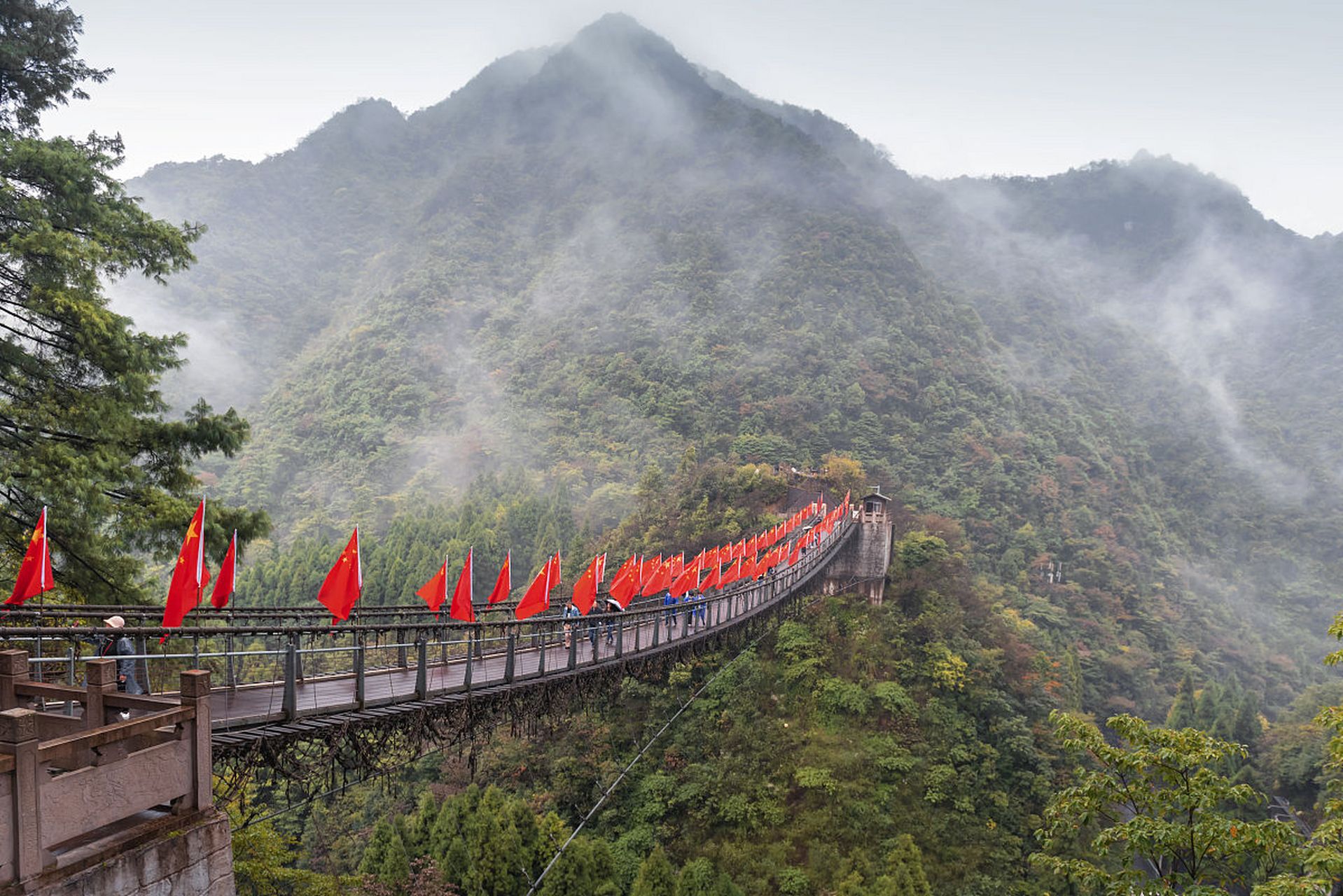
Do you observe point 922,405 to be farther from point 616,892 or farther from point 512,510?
point 616,892

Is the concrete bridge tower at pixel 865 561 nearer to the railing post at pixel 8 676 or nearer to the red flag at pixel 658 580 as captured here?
the red flag at pixel 658 580

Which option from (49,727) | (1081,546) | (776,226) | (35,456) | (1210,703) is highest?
(776,226)

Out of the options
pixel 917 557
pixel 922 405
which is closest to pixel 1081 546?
pixel 922 405

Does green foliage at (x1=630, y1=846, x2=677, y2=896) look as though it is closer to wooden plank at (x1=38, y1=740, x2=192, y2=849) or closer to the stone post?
the stone post

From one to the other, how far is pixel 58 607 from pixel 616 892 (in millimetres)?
14115

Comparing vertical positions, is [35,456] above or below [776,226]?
below

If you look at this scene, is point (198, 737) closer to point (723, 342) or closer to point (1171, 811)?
point (1171, 811)

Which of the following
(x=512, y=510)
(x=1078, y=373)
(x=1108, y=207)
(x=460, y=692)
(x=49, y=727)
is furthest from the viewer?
(x=1108, y=207)

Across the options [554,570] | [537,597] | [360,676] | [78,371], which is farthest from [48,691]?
[554,570]

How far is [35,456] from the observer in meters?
8.37

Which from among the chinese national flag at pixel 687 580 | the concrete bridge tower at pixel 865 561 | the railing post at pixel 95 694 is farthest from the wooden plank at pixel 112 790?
the concrete bridge tower at pixel 865 561

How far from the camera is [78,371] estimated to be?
9.38 meters

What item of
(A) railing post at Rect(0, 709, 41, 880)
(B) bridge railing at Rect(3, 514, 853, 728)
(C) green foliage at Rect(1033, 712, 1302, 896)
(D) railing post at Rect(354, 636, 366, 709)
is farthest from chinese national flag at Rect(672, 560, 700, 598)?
(A) railing post at Rect(0, 709, 41, 880)

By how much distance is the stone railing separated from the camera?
363 cm
